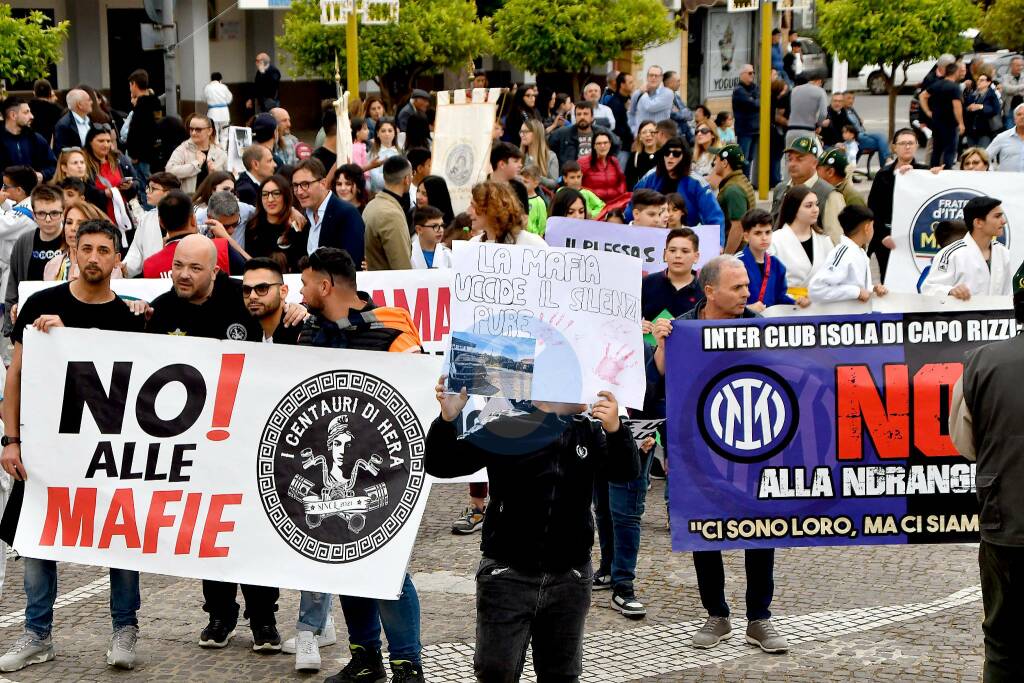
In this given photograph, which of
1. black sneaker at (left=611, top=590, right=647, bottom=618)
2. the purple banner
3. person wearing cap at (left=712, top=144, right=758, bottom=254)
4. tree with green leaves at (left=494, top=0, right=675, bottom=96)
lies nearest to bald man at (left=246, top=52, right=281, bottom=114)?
tree with green leaves at (left=494, top=0, right=675, bottom=96)

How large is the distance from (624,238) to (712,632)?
3.61m

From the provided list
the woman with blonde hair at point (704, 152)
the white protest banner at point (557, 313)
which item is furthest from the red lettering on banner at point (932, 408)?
the woman with blonde hair at point (704, 152)

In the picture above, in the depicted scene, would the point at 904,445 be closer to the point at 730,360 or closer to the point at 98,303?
the point at 730,360

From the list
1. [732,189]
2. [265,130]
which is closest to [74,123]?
[265,130]

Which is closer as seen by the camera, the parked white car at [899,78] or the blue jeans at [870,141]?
the blue jeans at [870,141]

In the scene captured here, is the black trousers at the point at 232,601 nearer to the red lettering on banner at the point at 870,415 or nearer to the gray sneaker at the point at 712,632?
the gray sneaker at the point at 712,632

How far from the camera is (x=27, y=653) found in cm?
672

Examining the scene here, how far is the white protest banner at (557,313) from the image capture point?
546 centimetres

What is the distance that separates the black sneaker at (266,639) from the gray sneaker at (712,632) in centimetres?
185

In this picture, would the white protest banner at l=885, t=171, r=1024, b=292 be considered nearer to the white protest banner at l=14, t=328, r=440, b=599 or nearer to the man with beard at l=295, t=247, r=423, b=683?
the man with beard at l=295, t=247, r=423, b=683

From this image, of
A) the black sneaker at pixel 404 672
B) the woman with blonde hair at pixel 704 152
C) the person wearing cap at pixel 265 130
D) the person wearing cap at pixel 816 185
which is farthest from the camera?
the woman with blonde hair at pixel 704 152

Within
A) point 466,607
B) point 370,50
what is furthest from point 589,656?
point 370,50

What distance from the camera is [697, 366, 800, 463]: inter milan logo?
6746 mm

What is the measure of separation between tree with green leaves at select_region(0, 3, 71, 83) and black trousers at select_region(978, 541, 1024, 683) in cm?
1710
